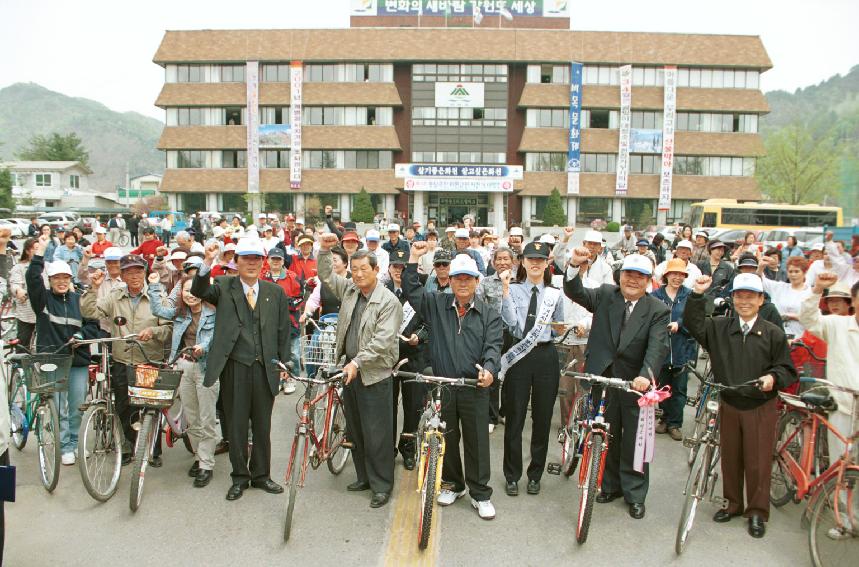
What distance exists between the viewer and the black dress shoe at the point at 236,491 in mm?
5555

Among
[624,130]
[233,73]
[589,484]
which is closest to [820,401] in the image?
[589,484]

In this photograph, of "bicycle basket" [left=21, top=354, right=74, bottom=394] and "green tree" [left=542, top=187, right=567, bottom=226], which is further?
"green tree" [left=542, top=187, right=567, bottom=226]

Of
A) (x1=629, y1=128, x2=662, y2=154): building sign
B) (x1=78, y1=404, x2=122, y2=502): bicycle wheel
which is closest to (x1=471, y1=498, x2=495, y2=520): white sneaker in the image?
(x1=78, y1=404, x2=122, y2=502): bicycle wheel

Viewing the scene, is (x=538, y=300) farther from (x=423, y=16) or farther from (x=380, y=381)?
(x=423, y=16)

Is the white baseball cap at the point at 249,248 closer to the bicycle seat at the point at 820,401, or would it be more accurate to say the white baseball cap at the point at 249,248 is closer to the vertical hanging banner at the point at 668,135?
the bicycle seat at the point at 820,401

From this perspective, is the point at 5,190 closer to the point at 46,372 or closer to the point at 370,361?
the point at 46,372

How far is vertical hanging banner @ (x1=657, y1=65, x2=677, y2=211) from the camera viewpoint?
50781mm

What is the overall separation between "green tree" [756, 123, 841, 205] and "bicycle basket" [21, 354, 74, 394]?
56.7 m

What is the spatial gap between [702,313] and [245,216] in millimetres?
47117

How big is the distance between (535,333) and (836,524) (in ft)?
8.09

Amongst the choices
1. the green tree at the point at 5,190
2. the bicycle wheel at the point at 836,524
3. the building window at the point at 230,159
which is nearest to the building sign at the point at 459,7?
the building window at the point at 230,159

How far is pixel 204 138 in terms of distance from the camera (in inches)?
2096

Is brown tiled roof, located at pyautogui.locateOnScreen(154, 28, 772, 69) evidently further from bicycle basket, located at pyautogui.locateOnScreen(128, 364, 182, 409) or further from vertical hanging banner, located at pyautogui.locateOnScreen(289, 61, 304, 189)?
bicycle basket, located at pyautogui.locateOnScreen(128, 364, 182, 409)

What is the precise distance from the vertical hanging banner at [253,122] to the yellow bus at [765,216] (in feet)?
109
